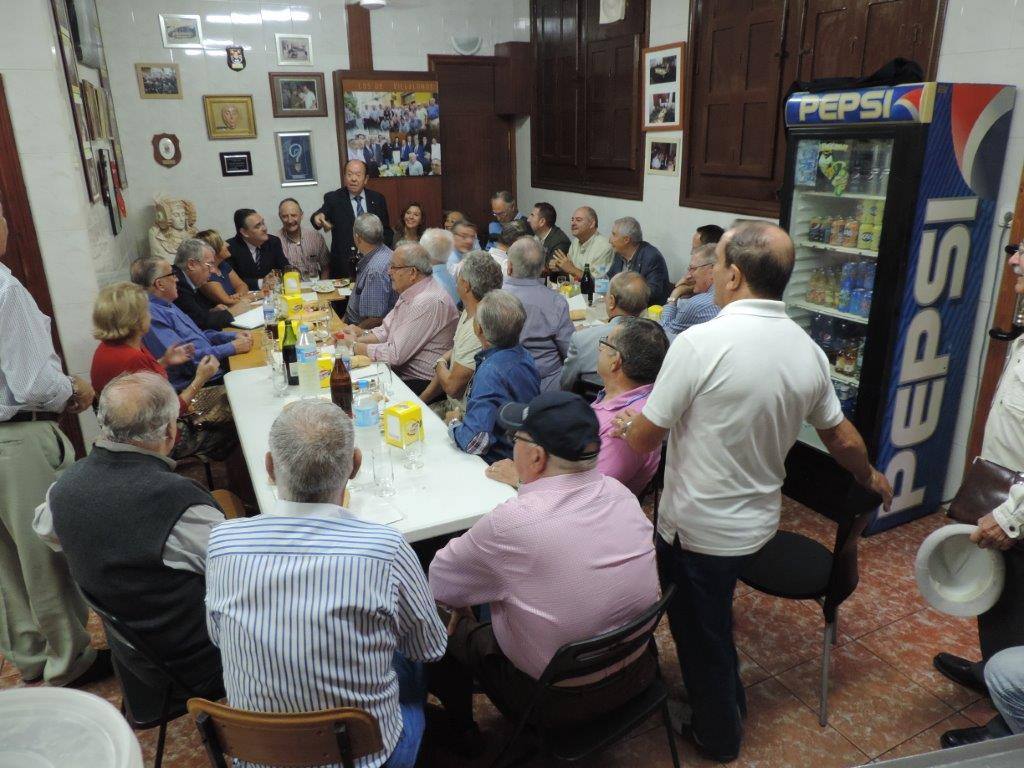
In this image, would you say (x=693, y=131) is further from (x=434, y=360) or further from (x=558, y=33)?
(x=434, y=360)

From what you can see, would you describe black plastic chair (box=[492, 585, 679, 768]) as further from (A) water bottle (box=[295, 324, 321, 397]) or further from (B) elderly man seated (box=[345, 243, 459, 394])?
(B) elderly man seated (box=[345, 243, 459, 394])

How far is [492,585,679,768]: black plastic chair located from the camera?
164 cm

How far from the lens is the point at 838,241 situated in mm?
3746

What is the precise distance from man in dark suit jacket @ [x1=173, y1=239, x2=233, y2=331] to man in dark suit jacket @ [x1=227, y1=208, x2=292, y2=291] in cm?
149

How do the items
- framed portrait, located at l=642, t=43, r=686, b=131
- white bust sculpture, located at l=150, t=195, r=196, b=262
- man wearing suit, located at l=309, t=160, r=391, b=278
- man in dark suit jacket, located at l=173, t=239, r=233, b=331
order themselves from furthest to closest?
man wearing suit, located at l=309, t=160, r=391, b=278, white bust sculpture, located at l=150, t=195, r=196, b=262, framed portrait, located at l=642, t=43, r=686, b=131, man in dark suit jacket, located at l=173, t=239, r=233, b=331

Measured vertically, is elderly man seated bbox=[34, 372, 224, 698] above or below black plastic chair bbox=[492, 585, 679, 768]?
above

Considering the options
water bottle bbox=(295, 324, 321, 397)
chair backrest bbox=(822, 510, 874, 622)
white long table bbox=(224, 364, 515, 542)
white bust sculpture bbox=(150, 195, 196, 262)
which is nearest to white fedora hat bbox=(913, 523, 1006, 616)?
chair backrest bbox=(822, 510, 874, 622)

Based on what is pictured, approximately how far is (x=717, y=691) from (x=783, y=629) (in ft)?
2.92

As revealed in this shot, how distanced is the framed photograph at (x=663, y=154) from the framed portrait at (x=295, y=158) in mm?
3555

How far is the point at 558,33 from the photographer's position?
688 cm

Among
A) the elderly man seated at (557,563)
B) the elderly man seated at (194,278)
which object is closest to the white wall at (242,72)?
the elderly man seated at (194,278)

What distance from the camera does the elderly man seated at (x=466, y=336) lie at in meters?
3.35

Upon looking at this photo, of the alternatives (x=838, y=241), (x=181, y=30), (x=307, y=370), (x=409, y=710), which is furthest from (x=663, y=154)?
(x=409, y=710)

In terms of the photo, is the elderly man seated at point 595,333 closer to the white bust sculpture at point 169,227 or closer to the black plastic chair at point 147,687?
the black plastic chair at point 147,687
